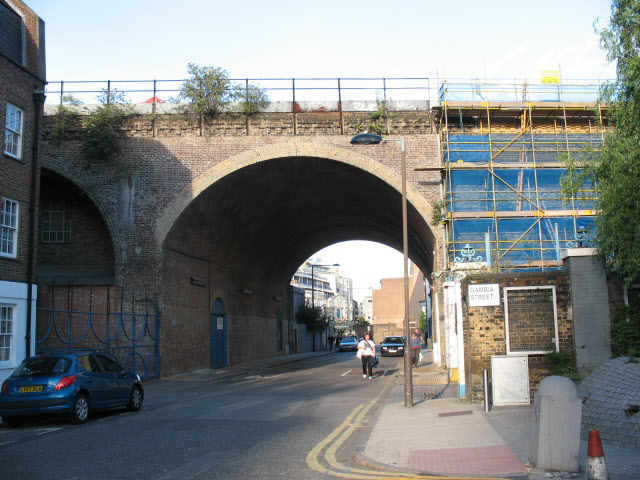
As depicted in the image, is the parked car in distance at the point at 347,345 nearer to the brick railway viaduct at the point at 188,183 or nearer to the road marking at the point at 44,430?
the brick railway viaduct at the point at 188,183

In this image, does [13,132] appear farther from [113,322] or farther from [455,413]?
[455,413]

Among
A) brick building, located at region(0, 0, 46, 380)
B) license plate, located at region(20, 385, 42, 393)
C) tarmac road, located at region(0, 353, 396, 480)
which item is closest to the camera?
tarmac road, located at region(0, 353, 396, 480)

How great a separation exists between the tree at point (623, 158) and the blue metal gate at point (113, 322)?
15.7 metres

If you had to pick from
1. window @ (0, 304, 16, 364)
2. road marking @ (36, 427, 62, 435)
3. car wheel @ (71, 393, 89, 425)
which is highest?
window @ (0, 304, 16, 364)

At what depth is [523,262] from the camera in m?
22.6

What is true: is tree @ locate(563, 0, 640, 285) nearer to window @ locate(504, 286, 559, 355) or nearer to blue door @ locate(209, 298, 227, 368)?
window @ locate(504, 286, 559, 355)

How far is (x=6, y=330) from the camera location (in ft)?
54.1

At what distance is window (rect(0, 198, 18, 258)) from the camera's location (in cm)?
1678

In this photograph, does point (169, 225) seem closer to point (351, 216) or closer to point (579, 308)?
point (351, 216)

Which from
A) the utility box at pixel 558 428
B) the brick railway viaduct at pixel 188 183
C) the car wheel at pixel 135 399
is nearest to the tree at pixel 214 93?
the brick railway viaduct at pixel 188 183

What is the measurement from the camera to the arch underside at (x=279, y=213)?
81.2 feet

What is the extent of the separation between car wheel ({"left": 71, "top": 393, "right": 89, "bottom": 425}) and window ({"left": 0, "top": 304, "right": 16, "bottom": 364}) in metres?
5.37

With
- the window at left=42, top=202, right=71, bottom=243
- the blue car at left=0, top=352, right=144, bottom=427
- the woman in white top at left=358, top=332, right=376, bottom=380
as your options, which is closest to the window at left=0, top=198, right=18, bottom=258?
the blue car at left=0, top=352, right=144, bottom=427

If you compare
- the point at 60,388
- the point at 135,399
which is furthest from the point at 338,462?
the point at 135,399
